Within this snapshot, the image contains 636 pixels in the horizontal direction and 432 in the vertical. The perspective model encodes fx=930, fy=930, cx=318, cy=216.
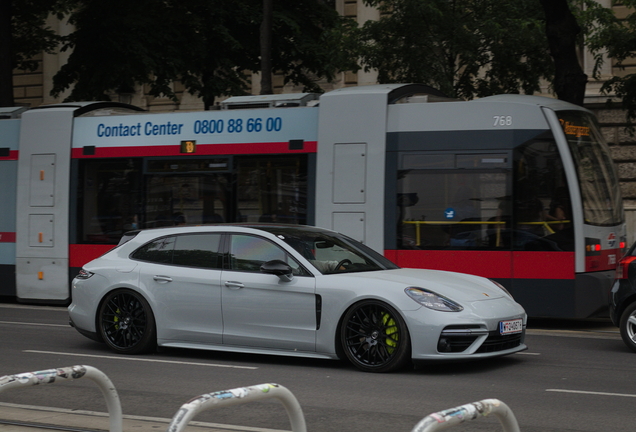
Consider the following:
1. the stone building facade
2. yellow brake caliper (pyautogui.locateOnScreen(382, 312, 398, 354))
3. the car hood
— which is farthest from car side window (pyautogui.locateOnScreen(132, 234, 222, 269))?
the stone building facade

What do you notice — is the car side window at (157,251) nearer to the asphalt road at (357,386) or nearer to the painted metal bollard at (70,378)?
the asphalt road at (357,386)

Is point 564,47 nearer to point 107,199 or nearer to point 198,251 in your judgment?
point 107,199

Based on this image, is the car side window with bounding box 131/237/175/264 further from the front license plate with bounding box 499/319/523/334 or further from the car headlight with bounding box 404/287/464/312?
the front license plate with bounding box 499/319/523/334

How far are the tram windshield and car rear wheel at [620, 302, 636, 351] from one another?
237 cm

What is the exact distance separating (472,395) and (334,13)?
1748 centimetres

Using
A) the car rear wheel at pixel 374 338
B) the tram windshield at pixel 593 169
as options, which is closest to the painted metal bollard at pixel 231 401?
the car rear wheel at pixel 374 338

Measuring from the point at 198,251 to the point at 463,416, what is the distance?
617cm

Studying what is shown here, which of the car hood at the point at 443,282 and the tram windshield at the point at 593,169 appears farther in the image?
the tram windshield at the point at 593,169

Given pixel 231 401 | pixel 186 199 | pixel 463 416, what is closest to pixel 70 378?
pixel 231 401

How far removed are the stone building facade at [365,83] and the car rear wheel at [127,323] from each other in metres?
14.2

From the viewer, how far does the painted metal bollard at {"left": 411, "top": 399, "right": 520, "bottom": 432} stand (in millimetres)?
3275

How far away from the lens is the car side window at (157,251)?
955 cm

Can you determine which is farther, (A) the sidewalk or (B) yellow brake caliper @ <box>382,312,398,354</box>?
(B) yellow brake caliper @ <box>382,312,398,354</box>

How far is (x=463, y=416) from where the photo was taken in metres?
3.44
